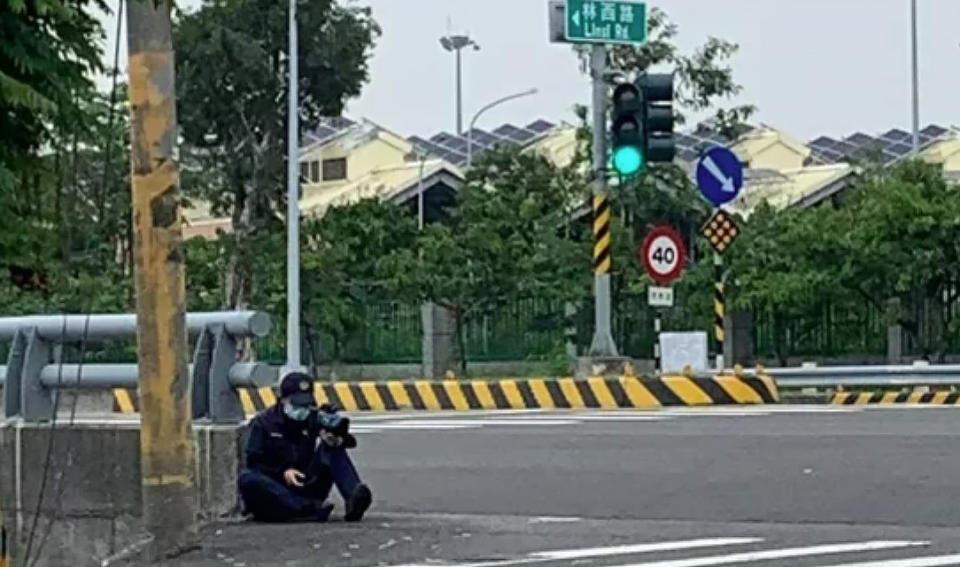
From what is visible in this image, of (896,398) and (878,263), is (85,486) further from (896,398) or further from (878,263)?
(878,263)

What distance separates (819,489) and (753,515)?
112cm

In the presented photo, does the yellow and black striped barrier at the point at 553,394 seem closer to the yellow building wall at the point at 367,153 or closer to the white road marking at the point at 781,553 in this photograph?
the white road marking at the point at 781,553

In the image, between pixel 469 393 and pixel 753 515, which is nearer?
pixel 753 515

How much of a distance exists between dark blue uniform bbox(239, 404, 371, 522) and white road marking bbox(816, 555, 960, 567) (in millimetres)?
3132

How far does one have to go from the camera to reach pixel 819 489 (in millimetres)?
12367

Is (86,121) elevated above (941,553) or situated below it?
above

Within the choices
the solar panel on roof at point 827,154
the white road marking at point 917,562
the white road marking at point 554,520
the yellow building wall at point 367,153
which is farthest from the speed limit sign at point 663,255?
the solar panel on roof at point 827,154

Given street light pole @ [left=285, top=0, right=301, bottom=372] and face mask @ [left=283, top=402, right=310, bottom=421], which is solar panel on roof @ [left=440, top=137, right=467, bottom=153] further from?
face mask @ [left=283, top=402, right=310, bottom=421]

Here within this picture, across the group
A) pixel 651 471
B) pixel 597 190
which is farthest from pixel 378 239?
pixel 651 471

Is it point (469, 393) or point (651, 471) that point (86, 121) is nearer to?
point (651, 471)

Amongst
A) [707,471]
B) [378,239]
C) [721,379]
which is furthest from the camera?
[378,239]

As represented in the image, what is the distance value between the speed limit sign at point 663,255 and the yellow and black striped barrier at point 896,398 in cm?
263

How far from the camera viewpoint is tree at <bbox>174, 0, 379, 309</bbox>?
36.1 m

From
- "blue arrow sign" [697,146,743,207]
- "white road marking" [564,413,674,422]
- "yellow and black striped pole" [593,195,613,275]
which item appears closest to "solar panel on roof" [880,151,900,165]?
"blue arrow sign" [697,146,743,207]
